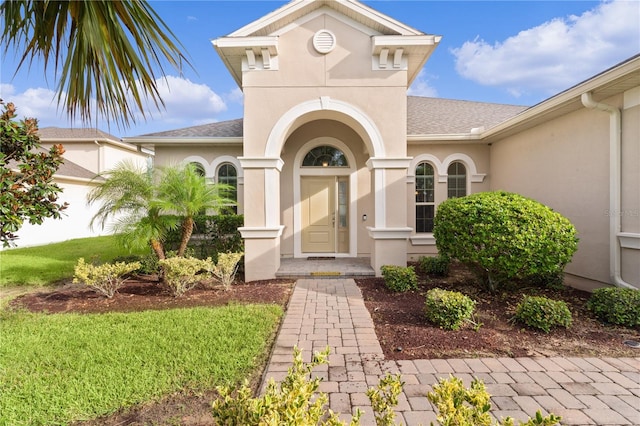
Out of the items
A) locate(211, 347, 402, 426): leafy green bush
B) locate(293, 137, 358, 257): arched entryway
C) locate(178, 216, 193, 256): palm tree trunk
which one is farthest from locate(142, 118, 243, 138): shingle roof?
locate(211, 347, 402, 426): leafy green bush

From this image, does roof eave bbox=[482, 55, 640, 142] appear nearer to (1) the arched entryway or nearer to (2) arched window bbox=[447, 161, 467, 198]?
(2) arched window bbox=[447, 161, 467, 198]

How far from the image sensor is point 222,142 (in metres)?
9.82

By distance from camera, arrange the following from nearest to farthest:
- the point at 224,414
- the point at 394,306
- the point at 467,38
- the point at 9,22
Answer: the point at 224,414
the point at 9,22
the point at 394,306
the point at 467,38

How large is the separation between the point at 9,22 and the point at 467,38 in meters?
10.0

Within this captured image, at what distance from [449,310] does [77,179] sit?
1850cm

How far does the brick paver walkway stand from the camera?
2787mm

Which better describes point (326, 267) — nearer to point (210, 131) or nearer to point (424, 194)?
point (424, 194)

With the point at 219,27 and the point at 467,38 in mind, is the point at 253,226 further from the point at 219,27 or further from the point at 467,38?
the point at 467,38

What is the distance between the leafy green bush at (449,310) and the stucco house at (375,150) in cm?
298

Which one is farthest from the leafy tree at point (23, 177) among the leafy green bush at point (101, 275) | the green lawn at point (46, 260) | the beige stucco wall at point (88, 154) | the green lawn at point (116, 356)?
the beige stucco wall at point (88, 154)

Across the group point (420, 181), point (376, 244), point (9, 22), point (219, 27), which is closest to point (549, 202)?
point (420, 181)

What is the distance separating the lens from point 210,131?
35.0 ft

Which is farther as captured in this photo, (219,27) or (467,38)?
Answer: (467,38)

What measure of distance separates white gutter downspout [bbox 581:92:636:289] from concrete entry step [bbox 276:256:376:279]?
461 cm
